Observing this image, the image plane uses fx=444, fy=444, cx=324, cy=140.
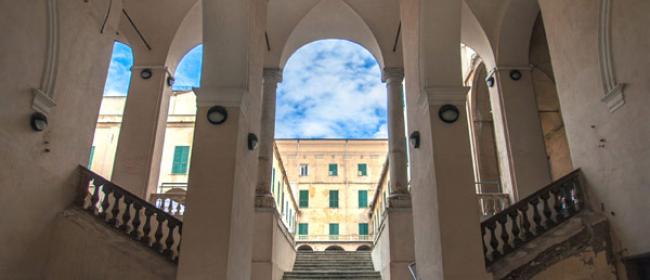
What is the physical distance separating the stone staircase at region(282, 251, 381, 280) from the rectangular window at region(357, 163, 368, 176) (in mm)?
21882

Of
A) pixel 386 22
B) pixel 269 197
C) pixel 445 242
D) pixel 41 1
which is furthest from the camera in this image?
pixel 386 22

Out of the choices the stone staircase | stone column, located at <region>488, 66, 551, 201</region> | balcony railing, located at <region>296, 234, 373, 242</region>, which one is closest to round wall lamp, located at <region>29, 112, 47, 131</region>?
the stone staircase

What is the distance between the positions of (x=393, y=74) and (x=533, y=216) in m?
6.12

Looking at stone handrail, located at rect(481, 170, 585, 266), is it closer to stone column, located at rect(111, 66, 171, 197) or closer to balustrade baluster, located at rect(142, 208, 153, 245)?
balustrade baluster, located at rect(142, 208, 153, 245)

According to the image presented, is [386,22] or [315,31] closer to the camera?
[386,22]

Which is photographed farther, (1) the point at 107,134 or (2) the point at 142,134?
(1) the point at 107,134

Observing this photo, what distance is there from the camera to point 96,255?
6.45 meters

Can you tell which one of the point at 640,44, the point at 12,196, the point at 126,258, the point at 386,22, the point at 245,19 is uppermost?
the point at 386,22

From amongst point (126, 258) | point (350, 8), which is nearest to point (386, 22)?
point (350, 8)

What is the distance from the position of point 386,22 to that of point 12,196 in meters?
9.38

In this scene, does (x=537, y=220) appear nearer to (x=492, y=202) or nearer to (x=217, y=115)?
(x=492, y=202)

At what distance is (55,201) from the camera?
21.6ft

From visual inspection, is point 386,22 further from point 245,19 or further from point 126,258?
point 126,258

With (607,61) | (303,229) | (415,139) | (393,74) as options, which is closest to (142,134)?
(393,74)
